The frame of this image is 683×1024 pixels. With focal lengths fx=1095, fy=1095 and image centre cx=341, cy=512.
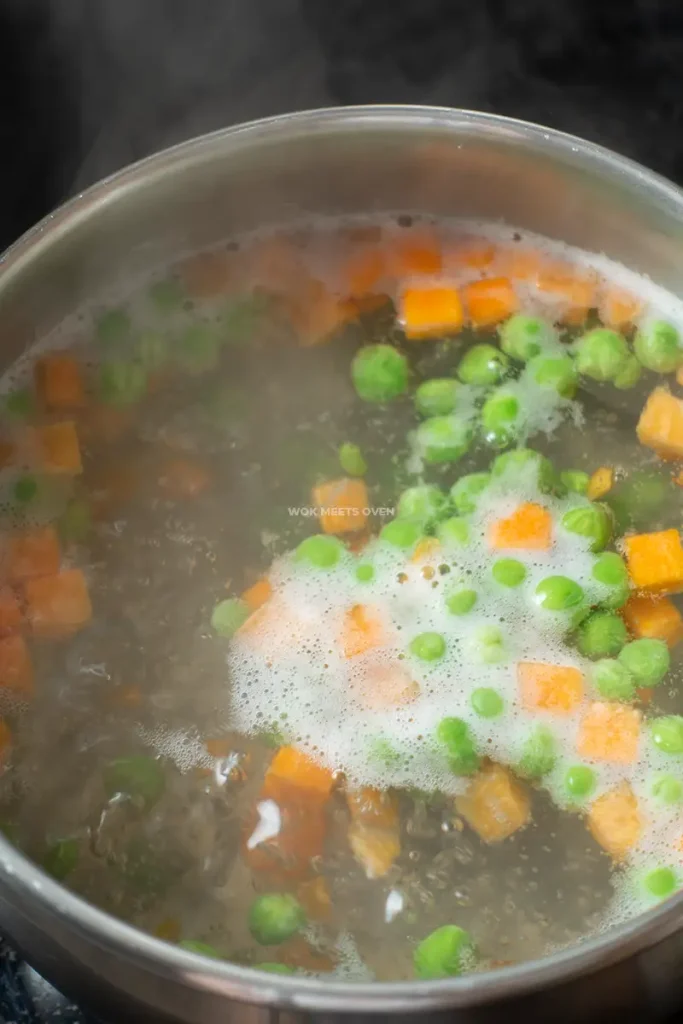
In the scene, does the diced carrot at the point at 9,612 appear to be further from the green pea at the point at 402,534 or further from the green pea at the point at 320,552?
the green pea at the point at 402,534

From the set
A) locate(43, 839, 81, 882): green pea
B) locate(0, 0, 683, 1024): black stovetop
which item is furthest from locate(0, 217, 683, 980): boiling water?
locate(0, 0, 683, 1024): black stovetop

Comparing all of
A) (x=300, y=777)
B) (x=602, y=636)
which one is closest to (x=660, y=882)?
(x=602, y=636)

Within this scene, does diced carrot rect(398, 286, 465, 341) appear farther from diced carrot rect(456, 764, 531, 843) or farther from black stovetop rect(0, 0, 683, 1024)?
diced carrot rect(456, 764, 531, 843)

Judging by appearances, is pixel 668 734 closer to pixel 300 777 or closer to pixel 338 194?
pixel 300 777

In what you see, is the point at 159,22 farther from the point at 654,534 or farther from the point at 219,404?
the point at 654,534

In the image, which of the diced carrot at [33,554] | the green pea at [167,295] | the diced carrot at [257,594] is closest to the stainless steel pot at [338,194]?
the green pea at [167,295]
